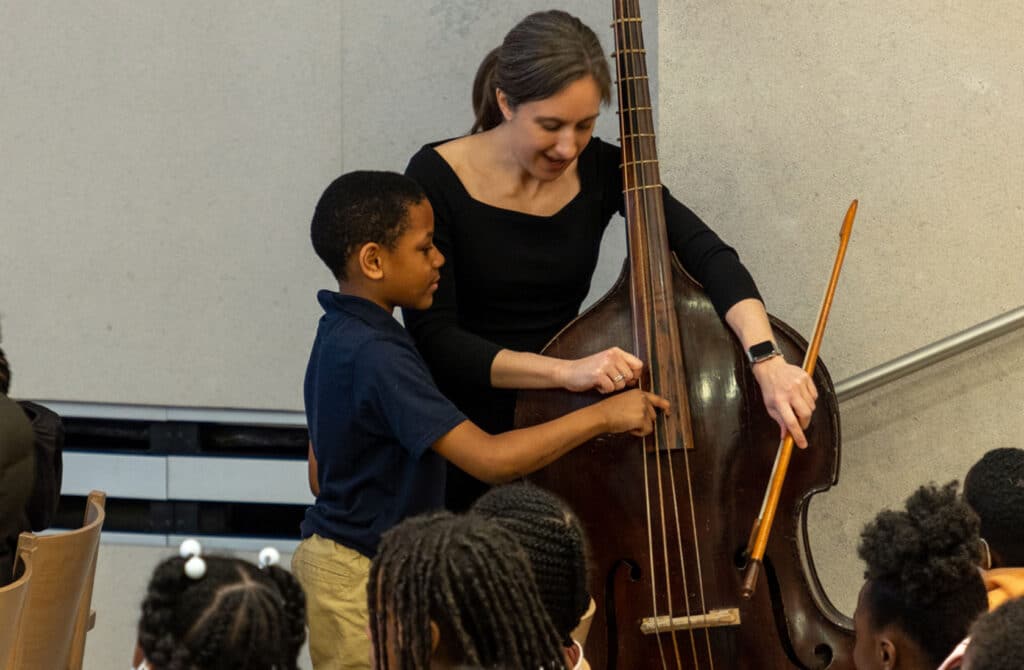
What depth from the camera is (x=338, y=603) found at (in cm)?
199

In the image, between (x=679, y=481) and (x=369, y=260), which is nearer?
(x=369, y=260)

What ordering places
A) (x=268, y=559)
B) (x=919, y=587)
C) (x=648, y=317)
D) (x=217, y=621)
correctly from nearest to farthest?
(x=217, y=621), (x=268, y=559), (x=919, y=587), (x=648, y=317)

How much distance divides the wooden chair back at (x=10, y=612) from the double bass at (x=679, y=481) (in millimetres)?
796

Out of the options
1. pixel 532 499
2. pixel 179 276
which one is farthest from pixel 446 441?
pixel 179 276

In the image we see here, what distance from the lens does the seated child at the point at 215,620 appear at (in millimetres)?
1393

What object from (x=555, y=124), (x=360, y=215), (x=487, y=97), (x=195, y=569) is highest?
(x=487, y=97)

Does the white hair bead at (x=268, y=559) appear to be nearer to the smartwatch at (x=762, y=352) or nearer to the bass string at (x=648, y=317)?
the bass string at (x=648, y=317)

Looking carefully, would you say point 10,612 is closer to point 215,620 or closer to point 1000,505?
point 215,620

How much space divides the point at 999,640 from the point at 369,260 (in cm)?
115

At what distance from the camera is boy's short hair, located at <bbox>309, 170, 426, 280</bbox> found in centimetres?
206

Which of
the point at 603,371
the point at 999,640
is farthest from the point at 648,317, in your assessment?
the point at 999,640

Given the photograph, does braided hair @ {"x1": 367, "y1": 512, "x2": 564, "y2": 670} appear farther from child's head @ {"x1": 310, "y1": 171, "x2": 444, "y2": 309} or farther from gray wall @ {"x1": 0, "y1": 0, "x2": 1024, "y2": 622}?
gray wall @ {"x1": 0, "y1": 0, "x2": 1024, "y2": 622}

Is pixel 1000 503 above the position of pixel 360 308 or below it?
below

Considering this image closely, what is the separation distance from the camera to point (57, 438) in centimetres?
255
